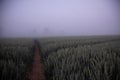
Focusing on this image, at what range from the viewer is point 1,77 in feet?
9.64

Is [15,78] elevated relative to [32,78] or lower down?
elevated

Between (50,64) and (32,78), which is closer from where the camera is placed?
(32,78)

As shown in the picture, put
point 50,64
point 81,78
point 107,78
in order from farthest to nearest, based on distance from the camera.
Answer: point 50,64
point 81,78
point 107,78

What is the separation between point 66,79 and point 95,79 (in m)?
0.83

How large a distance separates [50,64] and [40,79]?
2.45 feet

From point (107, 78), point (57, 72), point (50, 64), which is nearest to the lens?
point (107, 78)

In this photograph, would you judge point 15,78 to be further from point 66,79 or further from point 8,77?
point 66,79

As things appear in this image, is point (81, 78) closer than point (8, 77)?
Yes

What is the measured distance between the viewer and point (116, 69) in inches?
122

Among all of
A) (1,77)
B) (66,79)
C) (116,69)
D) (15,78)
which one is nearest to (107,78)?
(116,69)

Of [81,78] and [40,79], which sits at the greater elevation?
[81,78]

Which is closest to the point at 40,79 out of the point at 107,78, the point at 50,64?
the point at 50,64

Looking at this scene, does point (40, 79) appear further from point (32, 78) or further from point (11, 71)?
point (11, 71)

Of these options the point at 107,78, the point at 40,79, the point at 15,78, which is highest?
the point at 107,78
